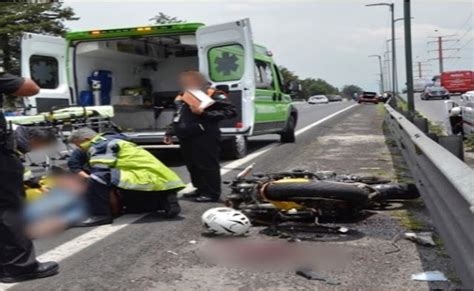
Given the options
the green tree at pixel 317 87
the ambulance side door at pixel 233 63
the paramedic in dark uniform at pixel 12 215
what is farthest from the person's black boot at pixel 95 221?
→ the green tree at pixel 317 87

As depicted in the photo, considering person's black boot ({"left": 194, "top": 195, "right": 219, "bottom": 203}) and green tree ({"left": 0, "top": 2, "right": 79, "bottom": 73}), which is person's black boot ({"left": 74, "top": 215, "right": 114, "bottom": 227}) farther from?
green tree ({"left": 0, "top": 2, "right": 79, "bottom": 73})

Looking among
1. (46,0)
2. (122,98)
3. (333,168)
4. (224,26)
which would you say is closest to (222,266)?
(333,168)

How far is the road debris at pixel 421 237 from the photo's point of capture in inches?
205

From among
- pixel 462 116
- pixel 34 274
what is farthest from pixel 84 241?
pixel 462 116

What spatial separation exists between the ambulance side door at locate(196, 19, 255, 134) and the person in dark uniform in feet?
9.12

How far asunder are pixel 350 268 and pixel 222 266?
0.93 metres

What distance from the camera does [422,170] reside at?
5.77 m

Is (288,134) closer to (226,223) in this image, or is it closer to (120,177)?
(120,177)

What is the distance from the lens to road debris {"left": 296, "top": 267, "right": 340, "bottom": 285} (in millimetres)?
4371

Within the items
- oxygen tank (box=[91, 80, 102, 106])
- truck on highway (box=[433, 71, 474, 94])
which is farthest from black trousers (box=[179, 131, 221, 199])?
truck on highway (box=[433, 71, 474, 94])

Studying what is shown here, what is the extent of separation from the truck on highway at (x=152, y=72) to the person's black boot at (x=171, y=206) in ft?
13.7

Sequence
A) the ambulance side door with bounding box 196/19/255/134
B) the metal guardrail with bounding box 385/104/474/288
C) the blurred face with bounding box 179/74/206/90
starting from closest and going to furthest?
the metal guardrail with bounding box 385/104/474/288 < the blurred face with bounding box 179/74/206/90 < the ambulance side door with bounding box 196/19/255/134

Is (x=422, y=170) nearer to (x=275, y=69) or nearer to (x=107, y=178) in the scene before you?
(x=107, y=178)

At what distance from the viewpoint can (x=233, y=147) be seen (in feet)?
37.7
